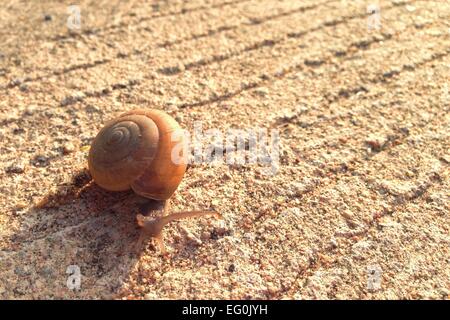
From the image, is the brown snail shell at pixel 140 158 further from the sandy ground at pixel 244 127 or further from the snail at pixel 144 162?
the sandy ground at pixel 244 127

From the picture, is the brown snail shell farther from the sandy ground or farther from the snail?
the sandy ground

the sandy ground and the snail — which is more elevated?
the snail

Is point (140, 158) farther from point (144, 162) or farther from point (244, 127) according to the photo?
point (244, 127)

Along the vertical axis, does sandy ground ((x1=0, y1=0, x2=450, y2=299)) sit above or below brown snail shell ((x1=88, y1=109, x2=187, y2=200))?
below

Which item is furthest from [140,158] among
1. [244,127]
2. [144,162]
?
[244,127]

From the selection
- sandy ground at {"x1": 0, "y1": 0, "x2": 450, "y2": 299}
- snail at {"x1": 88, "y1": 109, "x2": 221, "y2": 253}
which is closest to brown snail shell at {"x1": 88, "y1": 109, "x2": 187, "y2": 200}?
snail at {"x1": 88, "y1": 109, "x2": 221, "y2": 253}

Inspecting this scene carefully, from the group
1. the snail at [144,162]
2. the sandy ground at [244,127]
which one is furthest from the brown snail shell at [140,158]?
the sandy ground at [244,127]
